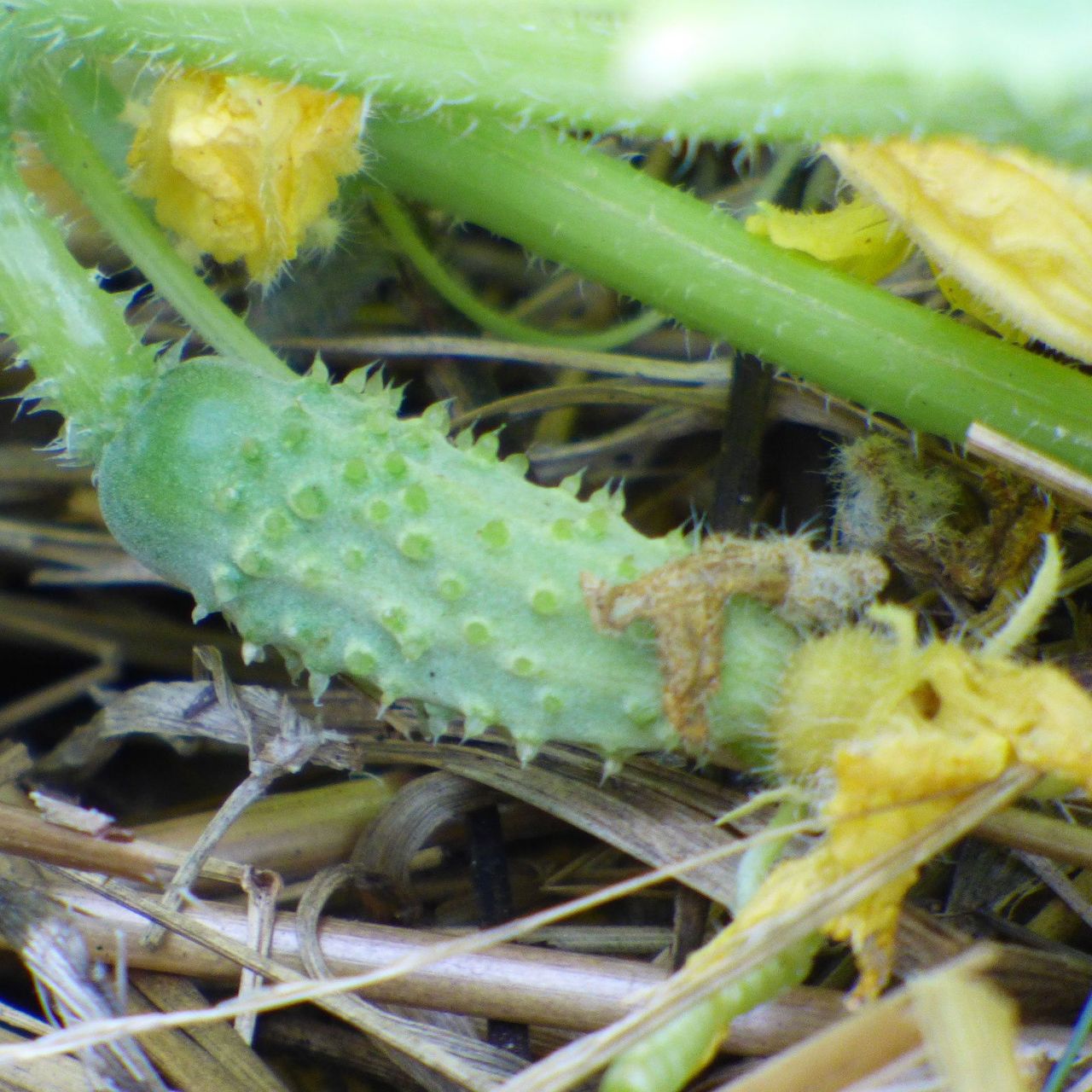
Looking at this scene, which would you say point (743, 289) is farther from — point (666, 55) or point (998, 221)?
point (666, 55)

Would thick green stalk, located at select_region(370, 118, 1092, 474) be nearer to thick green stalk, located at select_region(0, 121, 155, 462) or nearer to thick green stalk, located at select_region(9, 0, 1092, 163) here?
thick green stalk, located at select_region(9, 0, 1092, 163)

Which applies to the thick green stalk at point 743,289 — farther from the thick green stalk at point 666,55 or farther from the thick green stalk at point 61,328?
the thick green stalk at point 61,328

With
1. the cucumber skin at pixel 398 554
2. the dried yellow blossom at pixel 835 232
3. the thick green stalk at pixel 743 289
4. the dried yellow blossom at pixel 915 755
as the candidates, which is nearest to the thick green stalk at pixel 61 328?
the cucumber skin at pixel 398 554

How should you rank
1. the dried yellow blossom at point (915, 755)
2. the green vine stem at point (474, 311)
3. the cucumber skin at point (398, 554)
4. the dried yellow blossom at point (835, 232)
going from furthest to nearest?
the green vine stem at point (474, 311)
the dried yellow blossom at point (835, 232)
the cucumber skin at point (398, 554)
the dried yellow blossom at point (915, 755)

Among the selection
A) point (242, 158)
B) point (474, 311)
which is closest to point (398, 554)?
point (242, 158)

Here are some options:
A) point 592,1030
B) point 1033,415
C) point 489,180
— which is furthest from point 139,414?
point 1033,415

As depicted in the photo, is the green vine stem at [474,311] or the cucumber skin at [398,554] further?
the green vine stem at [474,311]

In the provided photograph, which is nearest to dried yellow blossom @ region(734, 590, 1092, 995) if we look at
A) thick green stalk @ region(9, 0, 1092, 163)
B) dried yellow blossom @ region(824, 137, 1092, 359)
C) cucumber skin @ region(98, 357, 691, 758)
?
cucumber skin @ region(98, 357, 691, 758)
